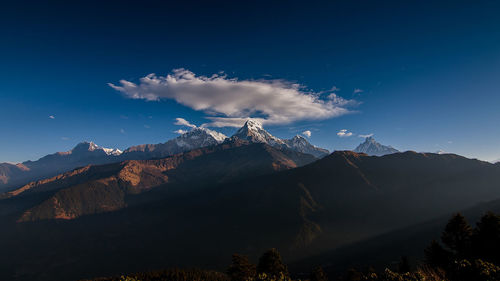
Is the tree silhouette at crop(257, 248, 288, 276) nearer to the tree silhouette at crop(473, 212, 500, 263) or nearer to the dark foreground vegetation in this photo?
the dark foreground vegetation

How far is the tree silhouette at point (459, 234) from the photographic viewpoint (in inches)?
2077

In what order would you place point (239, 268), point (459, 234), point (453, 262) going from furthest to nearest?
point (239, 268)
point (459, 234)
point (453, 262)

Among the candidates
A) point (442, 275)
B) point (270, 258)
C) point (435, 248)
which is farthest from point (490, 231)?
point (270, 258)

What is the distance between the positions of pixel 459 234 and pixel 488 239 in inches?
287

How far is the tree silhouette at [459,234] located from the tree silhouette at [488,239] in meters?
3.13

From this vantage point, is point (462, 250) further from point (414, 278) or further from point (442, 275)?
point (414, 278)

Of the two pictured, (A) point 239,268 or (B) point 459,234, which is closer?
(B) point 459,234

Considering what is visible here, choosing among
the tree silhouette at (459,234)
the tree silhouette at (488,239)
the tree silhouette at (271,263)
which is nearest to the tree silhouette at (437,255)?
the tree silhouette at (459,234)

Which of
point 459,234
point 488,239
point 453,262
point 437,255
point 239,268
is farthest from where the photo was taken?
point 239,268

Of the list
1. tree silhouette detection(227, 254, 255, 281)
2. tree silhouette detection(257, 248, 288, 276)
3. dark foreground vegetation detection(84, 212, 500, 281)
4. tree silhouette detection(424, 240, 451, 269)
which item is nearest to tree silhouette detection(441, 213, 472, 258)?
dark foreground vegetation detection(84, 212, 500, 281)

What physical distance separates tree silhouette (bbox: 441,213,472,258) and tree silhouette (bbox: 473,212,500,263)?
123 inches

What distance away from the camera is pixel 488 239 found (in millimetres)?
46969

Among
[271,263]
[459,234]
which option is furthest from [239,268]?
[459,234]

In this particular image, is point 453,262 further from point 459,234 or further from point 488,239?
point 459,234
